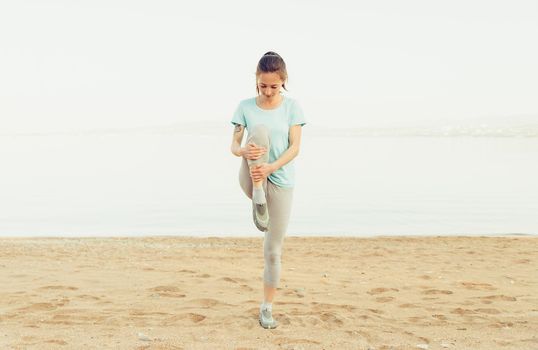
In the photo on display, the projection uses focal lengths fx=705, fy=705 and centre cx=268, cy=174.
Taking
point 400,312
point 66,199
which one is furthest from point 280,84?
point 66,199

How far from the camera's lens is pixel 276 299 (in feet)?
22.4

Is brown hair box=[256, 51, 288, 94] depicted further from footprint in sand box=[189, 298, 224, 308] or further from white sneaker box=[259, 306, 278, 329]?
footprint in sand box=[189, 298, 224, 308]

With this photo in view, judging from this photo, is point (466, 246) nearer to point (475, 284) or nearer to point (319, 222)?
point (475, 284)

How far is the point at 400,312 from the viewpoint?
20.6ft

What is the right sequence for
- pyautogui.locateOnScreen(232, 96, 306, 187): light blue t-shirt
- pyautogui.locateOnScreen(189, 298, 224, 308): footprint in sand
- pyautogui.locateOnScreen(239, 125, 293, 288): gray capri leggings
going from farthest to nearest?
pyautogui.locateOnScreen(189, 298, 224, 308): footprint in sand < pyautogui.locateOnScreen(239, 125, 293, 288): gray capri leggings < pyautogui.locateOnScreen(232, 96, 306, 187): light blue t-shirt

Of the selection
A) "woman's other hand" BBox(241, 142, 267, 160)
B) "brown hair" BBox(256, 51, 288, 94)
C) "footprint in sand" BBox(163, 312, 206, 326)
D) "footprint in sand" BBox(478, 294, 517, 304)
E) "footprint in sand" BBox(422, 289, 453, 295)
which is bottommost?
"footprint in sand" BBox(478, 294, 517, 304)

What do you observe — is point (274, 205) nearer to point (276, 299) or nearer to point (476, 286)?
point (276, 299)

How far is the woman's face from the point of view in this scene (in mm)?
4961

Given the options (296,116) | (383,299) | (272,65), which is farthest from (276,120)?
(383,299)

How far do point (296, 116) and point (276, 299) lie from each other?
7.73 ft

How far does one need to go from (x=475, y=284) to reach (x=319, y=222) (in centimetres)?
812

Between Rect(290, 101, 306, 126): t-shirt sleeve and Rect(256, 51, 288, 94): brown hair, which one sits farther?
Rect(290, 101, 306, 126): t-shirt sleeve

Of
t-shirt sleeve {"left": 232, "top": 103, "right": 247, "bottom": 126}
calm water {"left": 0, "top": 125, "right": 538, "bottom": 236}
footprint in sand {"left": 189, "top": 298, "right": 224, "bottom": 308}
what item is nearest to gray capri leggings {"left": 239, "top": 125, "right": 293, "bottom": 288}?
t-shirt sleeve {"left": 232, "top": 103, "right": 247, "bottom": 126}

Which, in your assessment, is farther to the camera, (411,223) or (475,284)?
(411,223)
